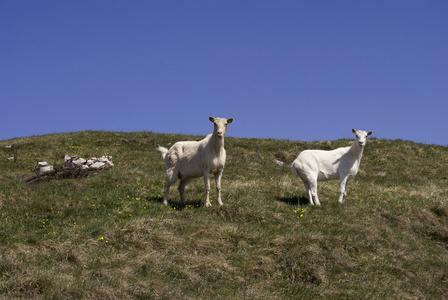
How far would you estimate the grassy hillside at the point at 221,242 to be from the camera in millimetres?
9953

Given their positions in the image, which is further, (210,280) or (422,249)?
(422,249)

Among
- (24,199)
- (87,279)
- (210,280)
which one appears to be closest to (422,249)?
(210,280)

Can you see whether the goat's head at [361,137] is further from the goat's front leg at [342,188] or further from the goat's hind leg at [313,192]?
the goat's hind leg at [313,192]

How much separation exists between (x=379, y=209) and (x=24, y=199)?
1284 centimetres

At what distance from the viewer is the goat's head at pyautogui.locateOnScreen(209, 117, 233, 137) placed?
13884 mm

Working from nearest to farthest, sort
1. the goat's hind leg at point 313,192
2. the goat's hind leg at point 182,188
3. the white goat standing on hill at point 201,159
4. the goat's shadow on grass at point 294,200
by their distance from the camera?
the white goat standing on hill at point 201,159
the goat's hind leg at point 182,188
the goat's hind leg at point 313,192
the goat's shadow on grass at point 294,200

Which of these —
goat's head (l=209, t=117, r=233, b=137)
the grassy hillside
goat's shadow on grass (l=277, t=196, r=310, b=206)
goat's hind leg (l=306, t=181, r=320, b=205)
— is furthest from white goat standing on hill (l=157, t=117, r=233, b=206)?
goat's hind leg (l=306, t=181, r=320, b=205)

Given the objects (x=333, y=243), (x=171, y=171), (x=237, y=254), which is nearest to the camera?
(x=237, y=254)

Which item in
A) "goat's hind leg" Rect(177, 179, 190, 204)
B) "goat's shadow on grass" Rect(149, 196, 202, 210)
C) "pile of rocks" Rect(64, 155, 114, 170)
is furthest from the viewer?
"pile of rocks" Rect(64, 155, 114, 170)

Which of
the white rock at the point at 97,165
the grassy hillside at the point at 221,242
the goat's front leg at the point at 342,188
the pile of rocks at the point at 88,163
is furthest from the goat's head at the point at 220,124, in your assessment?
the white rock at the point at 97,165

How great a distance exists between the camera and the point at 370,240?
45.8 feet

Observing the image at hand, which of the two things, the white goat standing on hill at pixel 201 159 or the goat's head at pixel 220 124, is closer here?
the goat's head at pixel 220 124

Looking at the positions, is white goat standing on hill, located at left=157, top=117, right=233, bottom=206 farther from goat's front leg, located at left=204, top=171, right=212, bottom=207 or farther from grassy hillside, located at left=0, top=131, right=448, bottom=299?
grassy hillside, located at left=0, top=131, right=448, bottom=299

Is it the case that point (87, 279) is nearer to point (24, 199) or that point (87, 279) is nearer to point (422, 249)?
point (24, 199)
